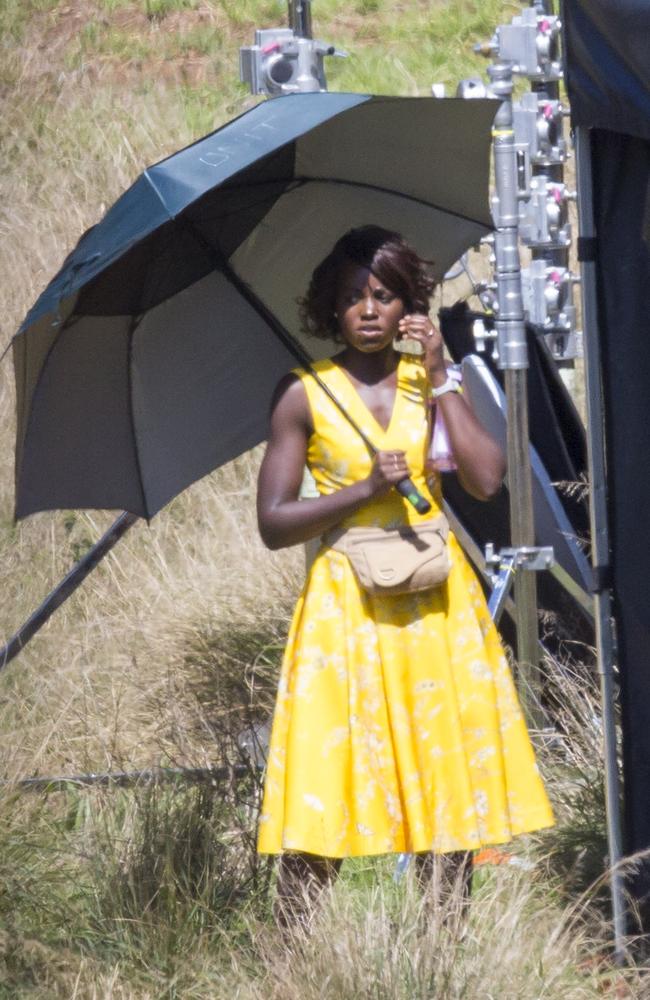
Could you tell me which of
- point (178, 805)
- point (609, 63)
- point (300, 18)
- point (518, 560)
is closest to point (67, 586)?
point (178, 805)

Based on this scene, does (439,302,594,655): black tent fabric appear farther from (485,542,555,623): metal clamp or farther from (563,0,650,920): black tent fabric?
(563,0,650,920): black tent fabric

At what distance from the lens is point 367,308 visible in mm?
3811

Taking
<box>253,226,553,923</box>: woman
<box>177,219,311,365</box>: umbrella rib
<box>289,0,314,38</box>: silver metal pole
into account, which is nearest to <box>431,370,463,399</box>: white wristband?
<box>253,226,553,923</box>: woman

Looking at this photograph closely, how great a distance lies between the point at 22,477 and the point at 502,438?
2.27 metres

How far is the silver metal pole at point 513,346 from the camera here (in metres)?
5.34

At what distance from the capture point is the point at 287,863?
391cm

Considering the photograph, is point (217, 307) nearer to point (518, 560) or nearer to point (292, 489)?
point (292, 489)

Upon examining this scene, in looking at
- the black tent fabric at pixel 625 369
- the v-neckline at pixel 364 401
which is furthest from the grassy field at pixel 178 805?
the v-neckline at pixel 364 401

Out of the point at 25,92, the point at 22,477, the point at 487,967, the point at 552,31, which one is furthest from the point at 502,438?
the point at 25,92

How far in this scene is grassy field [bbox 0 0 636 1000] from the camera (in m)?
3.66

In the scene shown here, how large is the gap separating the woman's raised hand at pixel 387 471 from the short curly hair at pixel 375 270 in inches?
16.8

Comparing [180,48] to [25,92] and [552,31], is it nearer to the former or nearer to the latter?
[25,92]

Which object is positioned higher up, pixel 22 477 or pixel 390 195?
pixel 390 195

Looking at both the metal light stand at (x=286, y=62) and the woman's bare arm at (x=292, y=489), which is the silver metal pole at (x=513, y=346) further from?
the woman's bare arm at (x=292, y=489)
